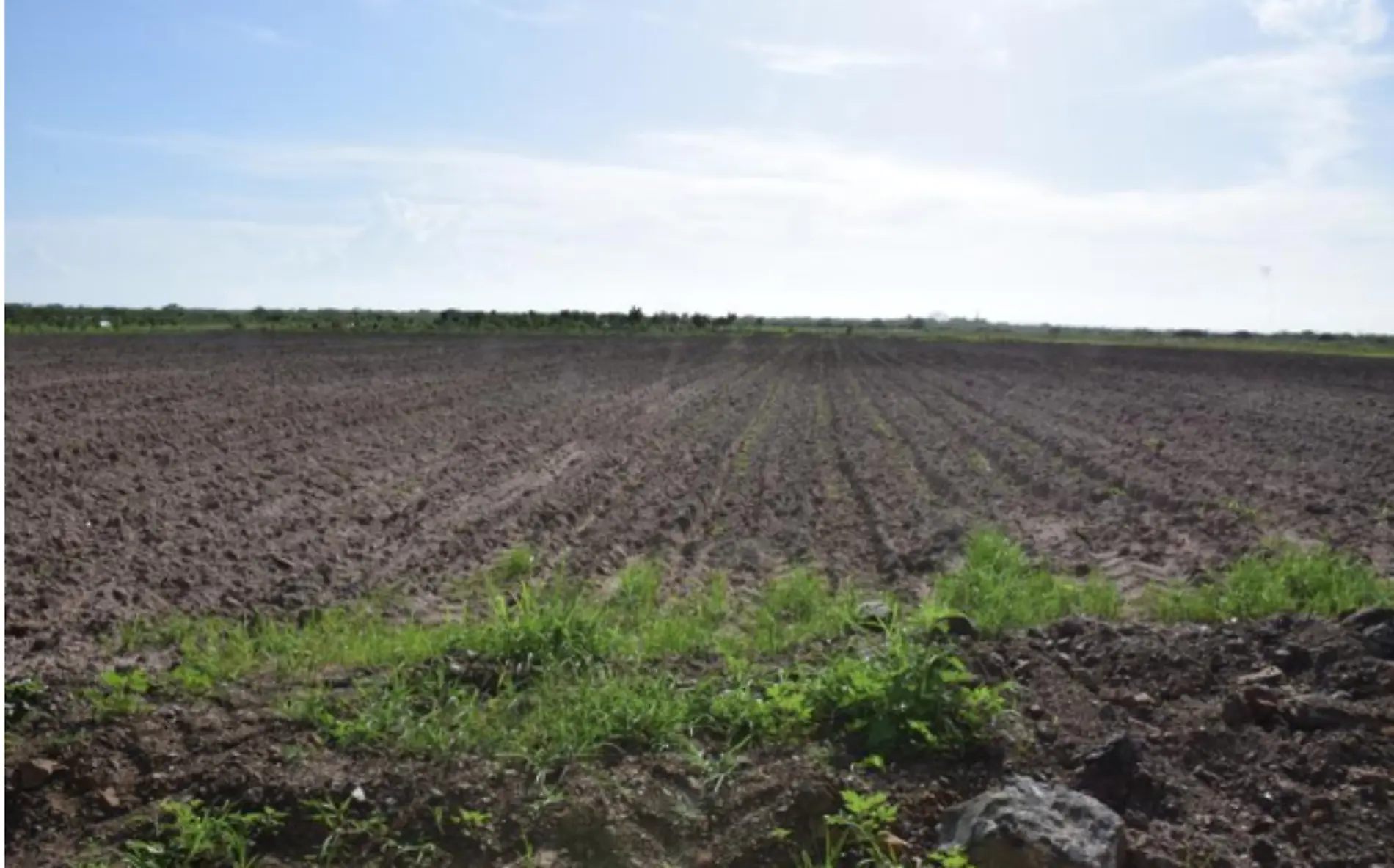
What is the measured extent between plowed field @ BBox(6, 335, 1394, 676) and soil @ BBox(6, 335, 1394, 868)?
8 centimetres

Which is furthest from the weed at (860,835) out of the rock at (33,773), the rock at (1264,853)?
the rock at (33,773)

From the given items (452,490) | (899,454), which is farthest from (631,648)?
(899,454)

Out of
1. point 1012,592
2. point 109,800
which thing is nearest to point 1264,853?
point 109,800

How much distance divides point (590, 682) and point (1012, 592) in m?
4.16

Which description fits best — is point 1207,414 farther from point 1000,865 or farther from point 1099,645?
point 1000,865

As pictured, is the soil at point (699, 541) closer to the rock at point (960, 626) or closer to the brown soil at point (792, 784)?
the brown soil at point (792, 784)

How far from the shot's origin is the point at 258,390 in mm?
26016

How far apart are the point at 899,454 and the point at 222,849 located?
15111 mm

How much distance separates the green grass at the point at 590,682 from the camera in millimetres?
5203

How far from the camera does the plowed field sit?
10.4 m

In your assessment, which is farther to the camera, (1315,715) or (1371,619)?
(1371,619)

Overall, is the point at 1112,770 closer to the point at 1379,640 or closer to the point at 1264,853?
the point at 1264,853

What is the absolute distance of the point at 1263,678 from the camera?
577 centimetres

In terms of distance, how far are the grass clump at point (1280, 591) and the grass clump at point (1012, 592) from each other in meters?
0.44
